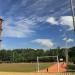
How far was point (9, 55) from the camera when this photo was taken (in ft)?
396

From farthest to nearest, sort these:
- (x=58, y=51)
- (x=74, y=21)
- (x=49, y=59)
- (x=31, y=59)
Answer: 1. (x=58, y=51)
2. (x=31, y=59)
3. (x=49, y=59)
4. (x=74, y=21)

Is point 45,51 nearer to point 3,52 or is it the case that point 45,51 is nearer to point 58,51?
point 58,51

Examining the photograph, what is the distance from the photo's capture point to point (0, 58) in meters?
121

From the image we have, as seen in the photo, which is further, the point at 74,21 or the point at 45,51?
the point at 45,51

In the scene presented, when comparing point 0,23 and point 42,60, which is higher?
point 0,23

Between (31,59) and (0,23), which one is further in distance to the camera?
(31,59)

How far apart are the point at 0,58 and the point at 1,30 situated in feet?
195

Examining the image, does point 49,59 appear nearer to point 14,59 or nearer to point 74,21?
point 14,59

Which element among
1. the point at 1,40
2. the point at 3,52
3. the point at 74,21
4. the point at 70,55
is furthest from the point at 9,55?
the point at 74,21

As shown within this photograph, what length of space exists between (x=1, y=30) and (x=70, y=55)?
2996cm

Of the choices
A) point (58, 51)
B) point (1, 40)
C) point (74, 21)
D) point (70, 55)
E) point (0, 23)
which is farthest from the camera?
point (58, 51)

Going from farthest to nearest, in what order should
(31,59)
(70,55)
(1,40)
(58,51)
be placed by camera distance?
(58,51) → (31,59) → (70,55) → (1,40)

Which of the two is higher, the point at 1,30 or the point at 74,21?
the point at 1,30

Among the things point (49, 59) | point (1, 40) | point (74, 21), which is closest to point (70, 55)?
point (49, 59)
